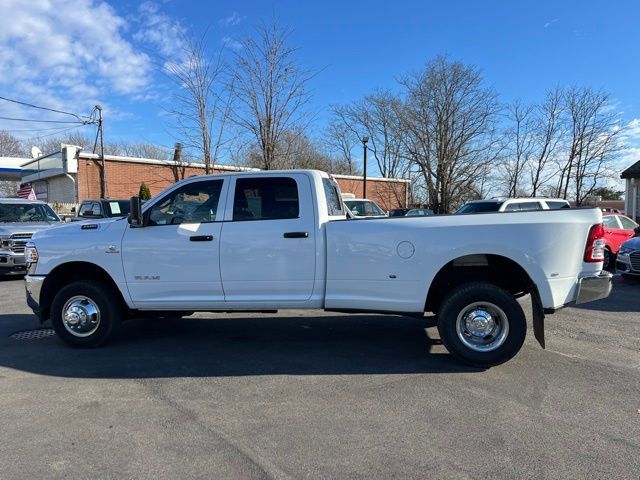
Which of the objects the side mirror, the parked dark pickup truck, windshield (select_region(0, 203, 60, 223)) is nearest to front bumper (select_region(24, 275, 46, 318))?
the side mirror

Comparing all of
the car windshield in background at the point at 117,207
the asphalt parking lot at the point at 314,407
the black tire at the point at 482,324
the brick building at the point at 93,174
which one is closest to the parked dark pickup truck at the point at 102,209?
the car windshield in background at the point at 117,207

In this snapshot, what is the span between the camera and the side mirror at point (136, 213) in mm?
5090

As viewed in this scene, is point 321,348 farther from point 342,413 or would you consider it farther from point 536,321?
point 536,321

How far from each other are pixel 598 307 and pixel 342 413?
19.9 ft

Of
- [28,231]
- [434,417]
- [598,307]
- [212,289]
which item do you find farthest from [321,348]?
[28,231]

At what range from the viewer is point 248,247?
5.13 metres

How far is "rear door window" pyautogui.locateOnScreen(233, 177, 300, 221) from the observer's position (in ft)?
17.1

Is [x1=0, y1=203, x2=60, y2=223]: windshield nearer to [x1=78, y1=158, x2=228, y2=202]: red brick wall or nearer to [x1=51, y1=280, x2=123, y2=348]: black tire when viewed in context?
[x1=51, y1=280, x2=123, y2=348]: black tire

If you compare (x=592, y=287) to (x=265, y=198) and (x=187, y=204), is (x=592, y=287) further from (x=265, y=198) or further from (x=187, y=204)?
(x=187, y=204)

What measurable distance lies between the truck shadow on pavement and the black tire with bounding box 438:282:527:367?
0.67 ft

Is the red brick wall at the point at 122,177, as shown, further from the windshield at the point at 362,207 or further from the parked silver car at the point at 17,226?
the windshield at the point at 362,207

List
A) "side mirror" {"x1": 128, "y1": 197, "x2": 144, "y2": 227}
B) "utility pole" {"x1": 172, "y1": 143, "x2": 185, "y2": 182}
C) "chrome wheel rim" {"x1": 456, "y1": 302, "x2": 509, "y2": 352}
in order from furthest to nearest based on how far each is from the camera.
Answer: "utility pole" {"x1": 172, "y1": 143, "x2": 185, "y2": 182}
"side mirror" {"x1": 128, "y1": 197, "x2": 144, "y2": 227}
"chrome wheel rim" {"x1": 456, "y1": 302, "x2": 509, "y2": 352}

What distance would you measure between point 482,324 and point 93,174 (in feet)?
79.2

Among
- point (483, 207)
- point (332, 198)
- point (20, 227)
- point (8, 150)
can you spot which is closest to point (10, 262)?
point (20, 227)
